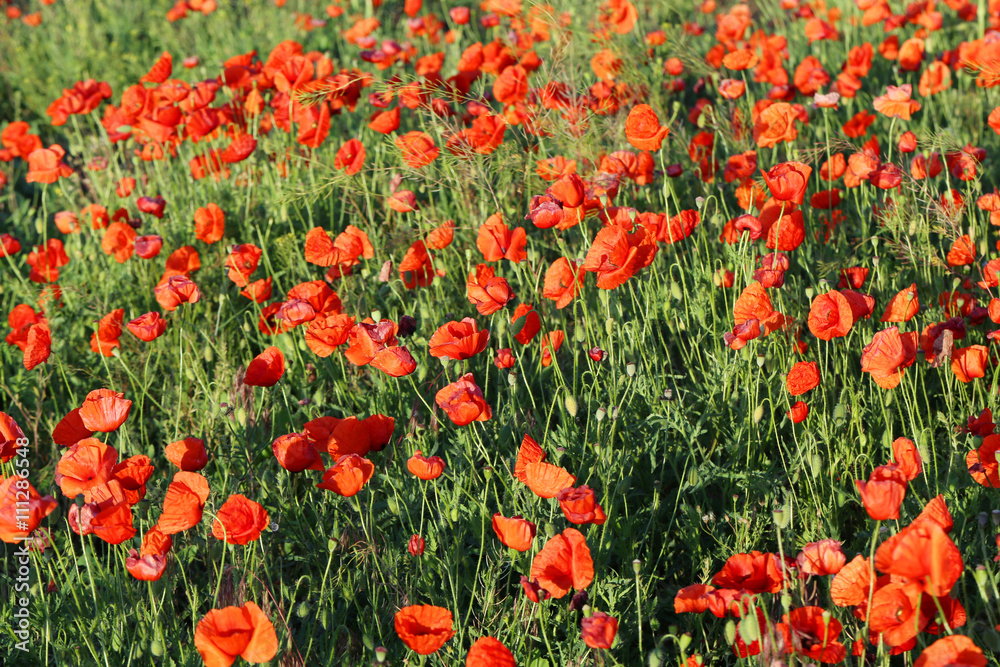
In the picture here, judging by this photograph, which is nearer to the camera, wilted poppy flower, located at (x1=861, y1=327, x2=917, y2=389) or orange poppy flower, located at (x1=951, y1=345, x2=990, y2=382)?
wilted poppy flower, located at (x1=861, y1=327, x2=917, y2=389)

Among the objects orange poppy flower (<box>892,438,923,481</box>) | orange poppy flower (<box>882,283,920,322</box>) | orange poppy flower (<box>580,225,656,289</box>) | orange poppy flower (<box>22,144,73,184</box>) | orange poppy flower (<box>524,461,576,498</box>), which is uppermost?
orange poppy flower (<box>22,144,73,184</box>)

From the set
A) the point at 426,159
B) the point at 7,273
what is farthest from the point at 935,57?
the point at 7,273

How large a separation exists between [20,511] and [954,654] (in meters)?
1.63

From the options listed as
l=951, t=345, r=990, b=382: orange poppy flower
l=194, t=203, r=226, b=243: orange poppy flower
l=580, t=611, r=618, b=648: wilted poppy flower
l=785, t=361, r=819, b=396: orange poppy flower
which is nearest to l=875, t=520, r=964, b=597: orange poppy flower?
l=580, t=611, r=618, b=648: wilted poppy flower

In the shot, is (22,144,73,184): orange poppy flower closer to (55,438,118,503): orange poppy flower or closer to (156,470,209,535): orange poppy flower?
(55,438,118,503): orange poppy flower

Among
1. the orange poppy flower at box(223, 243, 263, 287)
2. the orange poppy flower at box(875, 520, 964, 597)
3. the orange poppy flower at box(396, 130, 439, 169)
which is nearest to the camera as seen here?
the orange poppy flower at box(875, 520, 964, 597)

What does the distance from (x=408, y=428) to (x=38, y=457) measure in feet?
3.83

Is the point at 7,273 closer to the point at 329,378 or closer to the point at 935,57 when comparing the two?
the point at 329,378

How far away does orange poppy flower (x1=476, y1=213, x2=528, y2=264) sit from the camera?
89.3 inches

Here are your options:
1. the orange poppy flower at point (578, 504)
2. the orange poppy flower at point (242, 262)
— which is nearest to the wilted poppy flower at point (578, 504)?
the orange poppy flower at point (578, 504)

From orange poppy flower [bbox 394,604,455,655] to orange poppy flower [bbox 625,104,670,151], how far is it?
1.38 m

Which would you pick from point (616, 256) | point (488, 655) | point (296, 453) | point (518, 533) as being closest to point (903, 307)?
point (616, 256)

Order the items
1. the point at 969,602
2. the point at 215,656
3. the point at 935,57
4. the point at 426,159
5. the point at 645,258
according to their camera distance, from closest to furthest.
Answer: the point at 215,656
the point at 969,602
the point at 645,258
the point at 426,159
the point at 935,57

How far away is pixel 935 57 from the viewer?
408cm
